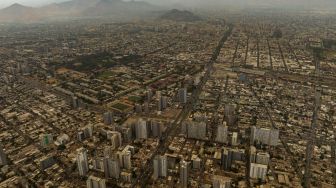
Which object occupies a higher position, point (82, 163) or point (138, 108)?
point (138, 108)

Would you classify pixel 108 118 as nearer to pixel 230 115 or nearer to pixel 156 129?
pixel 156 129

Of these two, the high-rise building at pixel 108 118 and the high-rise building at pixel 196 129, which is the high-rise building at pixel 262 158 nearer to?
the high-rise building at pixel 196 129

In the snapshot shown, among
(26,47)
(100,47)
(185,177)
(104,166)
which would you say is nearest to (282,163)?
(185,177)

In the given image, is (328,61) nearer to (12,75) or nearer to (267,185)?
(267,185)

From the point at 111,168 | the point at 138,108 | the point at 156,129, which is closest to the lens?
the point at 111,168

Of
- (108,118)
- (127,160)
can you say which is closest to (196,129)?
(127,160)

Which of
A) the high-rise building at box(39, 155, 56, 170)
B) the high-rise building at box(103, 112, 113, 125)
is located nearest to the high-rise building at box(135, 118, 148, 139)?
the high-rise building at box(103, 112, 113, 125)
